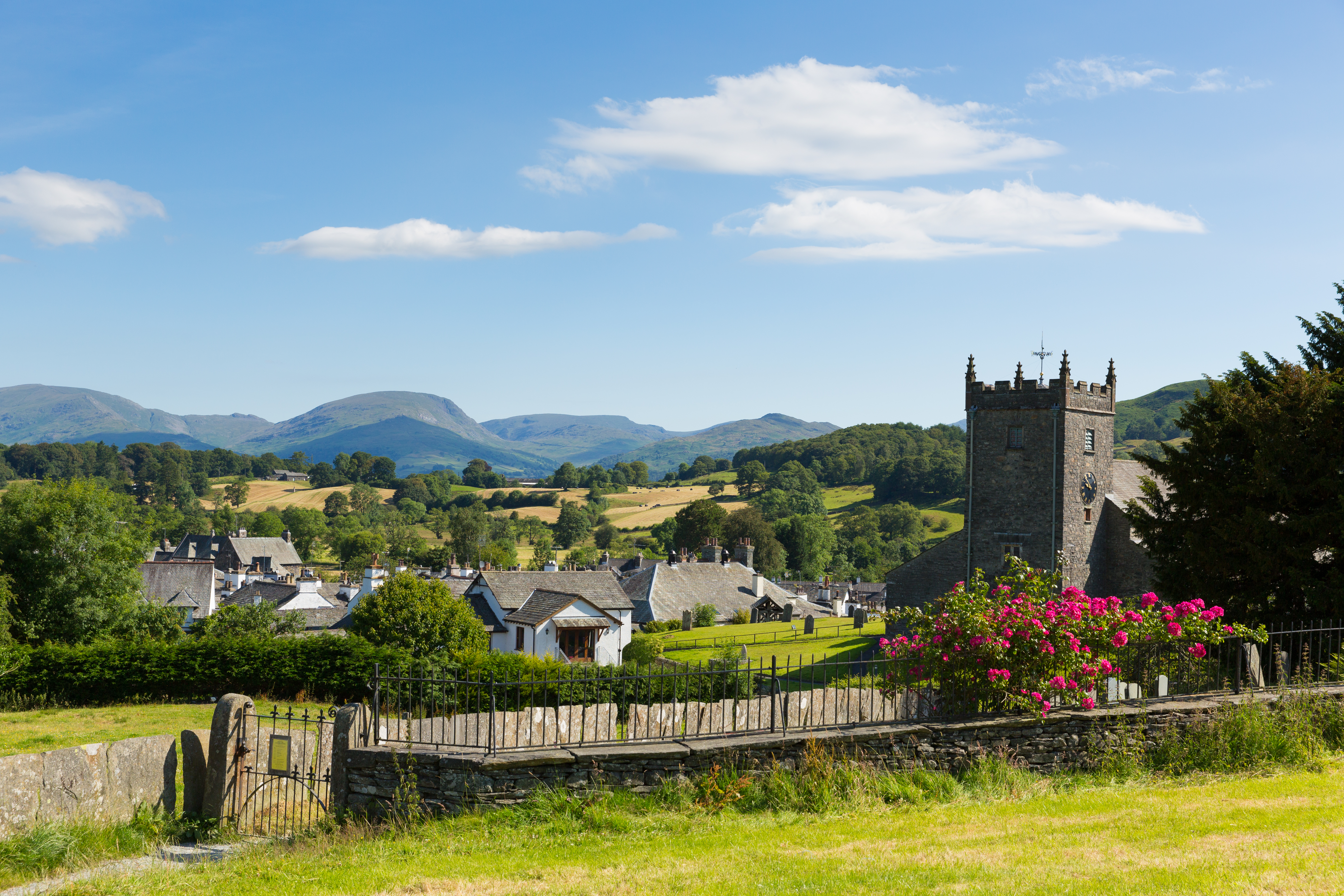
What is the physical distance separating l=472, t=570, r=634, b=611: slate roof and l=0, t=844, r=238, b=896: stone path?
138 ft

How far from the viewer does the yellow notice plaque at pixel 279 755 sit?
1170cm

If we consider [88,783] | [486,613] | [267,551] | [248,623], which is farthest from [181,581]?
[88,783]

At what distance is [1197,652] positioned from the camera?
38.3 ft

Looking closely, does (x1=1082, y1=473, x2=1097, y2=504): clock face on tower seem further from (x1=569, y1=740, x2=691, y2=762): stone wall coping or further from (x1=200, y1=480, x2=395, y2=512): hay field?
(x1=200, y1=480, x2=395, y2=512): hay field

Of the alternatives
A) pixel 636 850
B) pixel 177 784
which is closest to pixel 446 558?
pixel 177 784

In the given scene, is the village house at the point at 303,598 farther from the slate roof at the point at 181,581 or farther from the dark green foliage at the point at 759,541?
the dark green foliage at the point at 759,541

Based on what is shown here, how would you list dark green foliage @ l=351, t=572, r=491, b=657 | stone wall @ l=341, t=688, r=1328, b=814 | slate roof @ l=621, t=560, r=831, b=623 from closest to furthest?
stone wall @ l=341, t=688, r=1328, b=814, dark green foliage @ l=351, t=572, r=491, b=657, slate roof @ l=621, t=560, r=831, b=623

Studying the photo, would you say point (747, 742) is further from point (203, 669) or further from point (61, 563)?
point (61, 563)

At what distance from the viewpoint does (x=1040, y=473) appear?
39.4 meters

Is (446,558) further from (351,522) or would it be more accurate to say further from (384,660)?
(384,660)

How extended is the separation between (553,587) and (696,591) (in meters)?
18.3

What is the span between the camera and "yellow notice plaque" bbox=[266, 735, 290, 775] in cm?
1170

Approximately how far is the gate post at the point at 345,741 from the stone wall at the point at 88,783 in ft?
8.09

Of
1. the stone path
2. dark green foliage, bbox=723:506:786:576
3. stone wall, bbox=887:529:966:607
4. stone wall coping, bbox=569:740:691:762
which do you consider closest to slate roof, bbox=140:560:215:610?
stone wall, bbox=887:529:966:607
